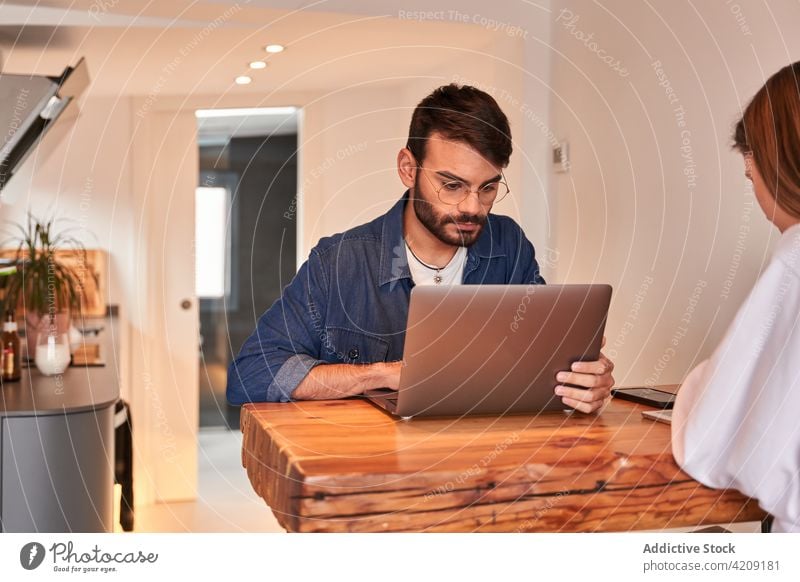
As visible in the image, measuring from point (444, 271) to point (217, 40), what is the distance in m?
1.08

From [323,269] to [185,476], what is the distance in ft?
7.48

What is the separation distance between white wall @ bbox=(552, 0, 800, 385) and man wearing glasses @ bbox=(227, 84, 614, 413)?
1.19 ft

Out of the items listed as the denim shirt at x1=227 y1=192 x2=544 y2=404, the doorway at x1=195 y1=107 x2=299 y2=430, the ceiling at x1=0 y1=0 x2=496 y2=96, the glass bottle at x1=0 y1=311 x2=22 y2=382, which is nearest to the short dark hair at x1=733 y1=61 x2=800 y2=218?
the denim shirt at x1=227 y1=192 x2=544 y2=404

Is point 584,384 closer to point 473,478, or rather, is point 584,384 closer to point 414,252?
point 473,478

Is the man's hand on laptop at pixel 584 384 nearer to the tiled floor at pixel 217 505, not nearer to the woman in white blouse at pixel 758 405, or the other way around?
the woman in white blouse at pixel 758 405

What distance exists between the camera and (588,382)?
1.15 metres

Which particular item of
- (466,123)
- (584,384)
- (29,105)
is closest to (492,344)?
(584,384)

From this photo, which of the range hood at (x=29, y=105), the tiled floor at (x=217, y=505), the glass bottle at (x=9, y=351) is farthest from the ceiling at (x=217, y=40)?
the tiled floor at (x=217, y=505)

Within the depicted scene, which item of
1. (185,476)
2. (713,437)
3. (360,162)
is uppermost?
(360,162)

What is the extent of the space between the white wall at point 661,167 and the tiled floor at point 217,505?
1252mm
